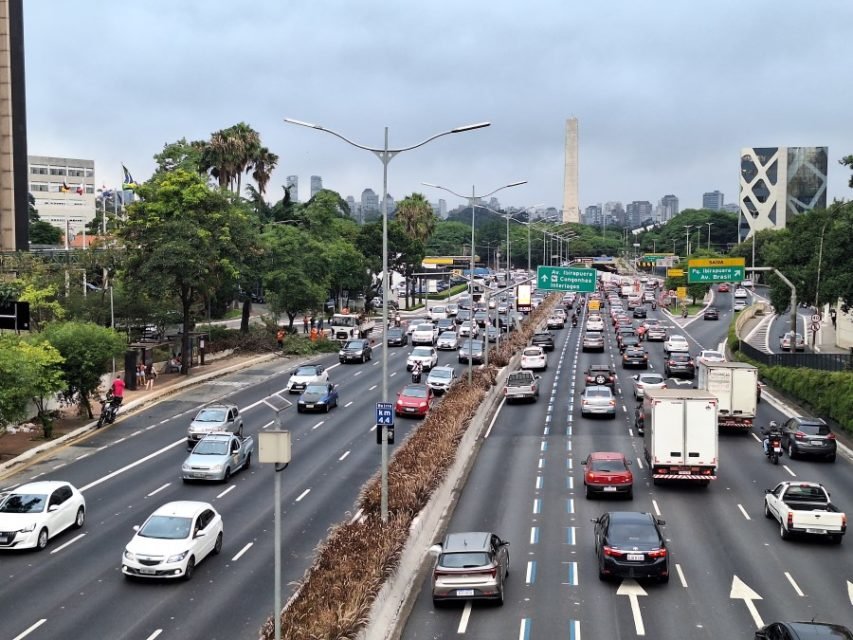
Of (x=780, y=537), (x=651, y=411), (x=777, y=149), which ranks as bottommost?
(x=780, y=537)

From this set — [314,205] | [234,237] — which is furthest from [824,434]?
[314,205]

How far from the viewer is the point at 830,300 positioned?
54281 millimetres

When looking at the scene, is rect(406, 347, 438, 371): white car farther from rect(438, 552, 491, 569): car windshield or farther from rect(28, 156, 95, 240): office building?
rect(28, 156, 95, 240): office building

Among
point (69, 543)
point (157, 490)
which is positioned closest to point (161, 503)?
point (157, 490)

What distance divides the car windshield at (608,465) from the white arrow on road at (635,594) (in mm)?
7719

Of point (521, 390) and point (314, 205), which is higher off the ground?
point (314, 205)

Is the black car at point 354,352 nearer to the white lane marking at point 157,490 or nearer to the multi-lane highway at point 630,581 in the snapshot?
the multi-lane highway at point 630,581

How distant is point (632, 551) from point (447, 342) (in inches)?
2076

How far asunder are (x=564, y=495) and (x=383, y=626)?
42.8ft

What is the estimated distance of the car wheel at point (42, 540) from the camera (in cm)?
2409

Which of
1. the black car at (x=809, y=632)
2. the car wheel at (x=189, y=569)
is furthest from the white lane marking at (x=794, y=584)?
the car wheel at (x=189, y=569)

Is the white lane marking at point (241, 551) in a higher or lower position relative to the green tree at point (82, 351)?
lower

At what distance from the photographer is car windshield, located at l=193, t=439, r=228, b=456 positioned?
32.1 metres

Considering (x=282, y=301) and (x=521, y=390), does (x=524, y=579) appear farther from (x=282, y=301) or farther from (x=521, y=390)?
(x=282, y=301)
